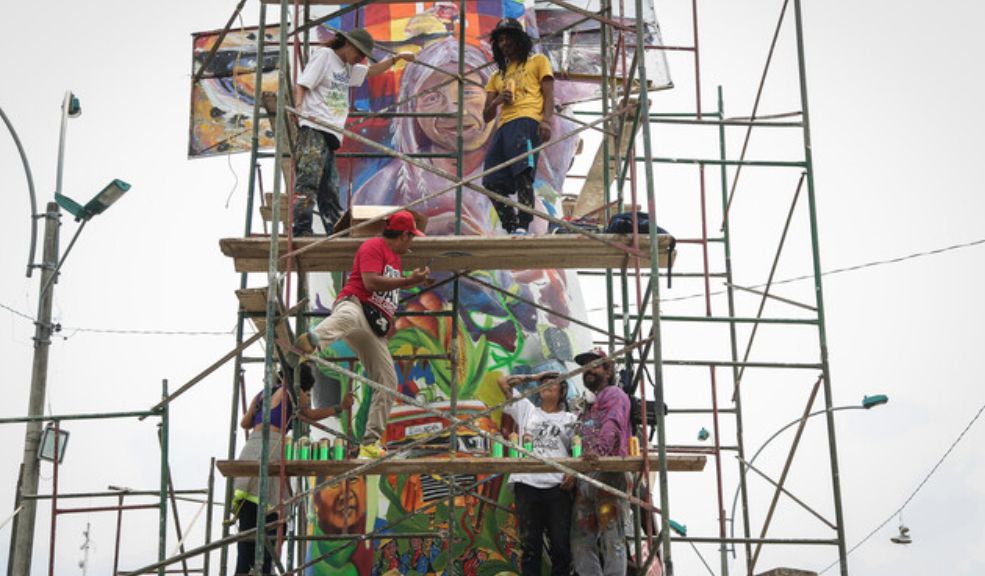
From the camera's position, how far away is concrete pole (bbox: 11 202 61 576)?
15.7m

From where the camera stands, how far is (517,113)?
14.5 m

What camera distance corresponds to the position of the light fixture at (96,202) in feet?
55.9

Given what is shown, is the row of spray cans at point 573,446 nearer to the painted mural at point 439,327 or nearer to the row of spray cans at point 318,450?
the painted mural at point 439,327

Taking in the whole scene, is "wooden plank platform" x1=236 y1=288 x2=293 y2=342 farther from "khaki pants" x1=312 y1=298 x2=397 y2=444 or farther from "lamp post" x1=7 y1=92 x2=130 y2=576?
"lamp post" x1=7 y1=92 x2=130 y2=576

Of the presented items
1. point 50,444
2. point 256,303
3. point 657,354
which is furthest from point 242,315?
point 657,354

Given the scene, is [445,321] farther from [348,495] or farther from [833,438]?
[833,438]

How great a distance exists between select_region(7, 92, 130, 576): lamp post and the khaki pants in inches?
171

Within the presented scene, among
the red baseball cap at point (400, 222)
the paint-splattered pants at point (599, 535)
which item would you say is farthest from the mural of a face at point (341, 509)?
the red baseball cap at point (400, 222)

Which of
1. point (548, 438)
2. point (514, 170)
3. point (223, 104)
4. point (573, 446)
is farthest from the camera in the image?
point (223, 104)

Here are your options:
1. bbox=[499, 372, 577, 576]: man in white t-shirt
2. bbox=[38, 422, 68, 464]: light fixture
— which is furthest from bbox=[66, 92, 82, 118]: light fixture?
bbox=[499, 372, 577, 576]: man in white t-shirt

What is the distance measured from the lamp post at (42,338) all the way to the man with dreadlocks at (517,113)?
471 centimetres

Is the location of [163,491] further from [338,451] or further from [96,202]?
[96,202]

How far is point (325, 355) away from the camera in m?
15.5

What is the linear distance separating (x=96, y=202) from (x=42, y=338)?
1.61 m
